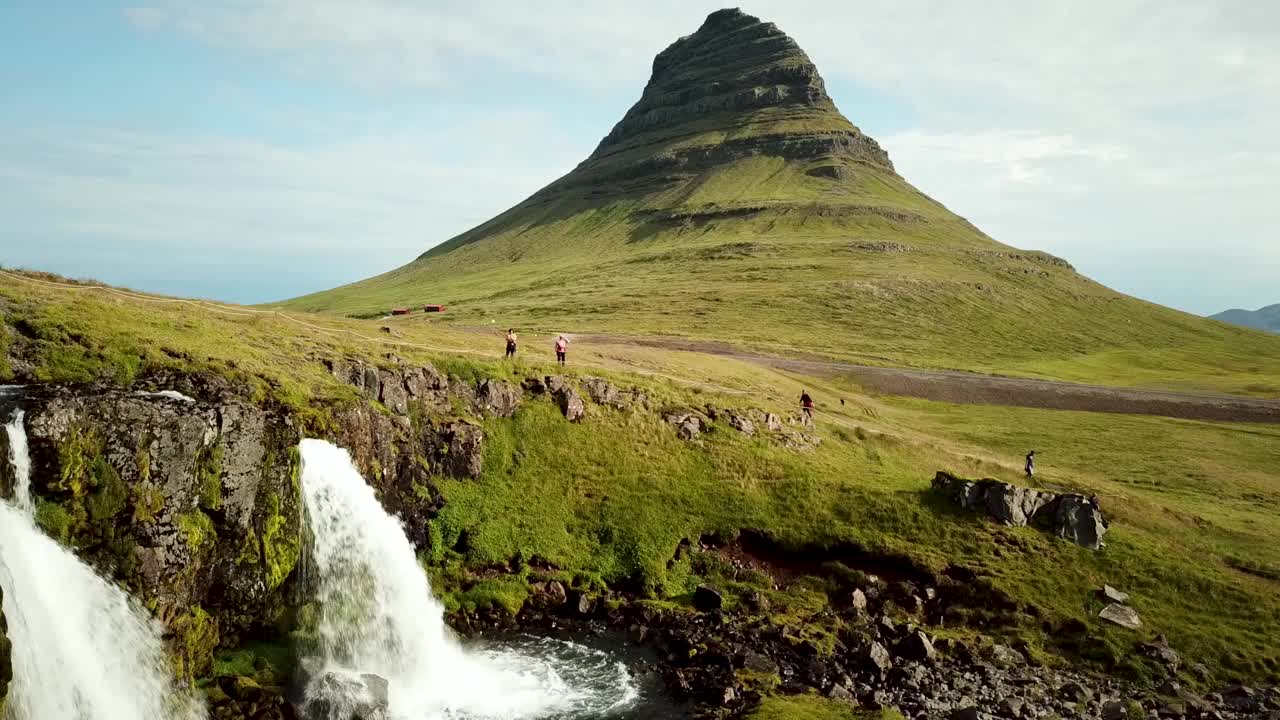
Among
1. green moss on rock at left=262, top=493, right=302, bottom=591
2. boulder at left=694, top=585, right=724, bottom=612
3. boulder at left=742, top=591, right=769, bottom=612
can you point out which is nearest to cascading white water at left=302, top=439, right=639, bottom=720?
green moss on rock at left=262, top=493, right=302, bottom=591

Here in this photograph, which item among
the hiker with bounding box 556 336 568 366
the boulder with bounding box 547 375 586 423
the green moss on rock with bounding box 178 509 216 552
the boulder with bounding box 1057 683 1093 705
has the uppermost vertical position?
the hiker with bounding box 556 336 568 366

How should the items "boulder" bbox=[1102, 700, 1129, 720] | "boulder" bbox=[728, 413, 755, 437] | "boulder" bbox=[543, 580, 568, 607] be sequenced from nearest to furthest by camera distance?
1. "boulder" bbox=[1102, 700, 1129, 720]
2. "boulder" bbox=[543, 580, 568, 607]
3. "boulder" bbox=[728, 413, 755, 437]

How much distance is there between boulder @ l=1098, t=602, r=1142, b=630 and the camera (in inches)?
1363

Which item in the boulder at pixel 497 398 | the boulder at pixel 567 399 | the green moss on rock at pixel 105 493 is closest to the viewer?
the green moss on rock at pixel 105 493

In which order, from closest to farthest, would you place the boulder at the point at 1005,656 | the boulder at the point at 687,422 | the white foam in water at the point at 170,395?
the white foam in water at the point at 170,395
the boulder at the point at 1005,656
the boulder at the point at 687,422

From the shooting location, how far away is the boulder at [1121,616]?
3462 centimetres

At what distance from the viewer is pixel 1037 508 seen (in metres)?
41.8

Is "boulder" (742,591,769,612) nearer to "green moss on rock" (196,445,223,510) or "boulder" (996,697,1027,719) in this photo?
"boulder" (996,697,1027,719)

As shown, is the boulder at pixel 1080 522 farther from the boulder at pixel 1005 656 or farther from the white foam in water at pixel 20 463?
the white foam in water at pixel 20 463

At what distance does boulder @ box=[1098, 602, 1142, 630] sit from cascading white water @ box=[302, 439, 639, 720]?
73.3ft

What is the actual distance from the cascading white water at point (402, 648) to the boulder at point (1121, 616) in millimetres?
22354

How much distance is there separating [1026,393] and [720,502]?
72.1 meters

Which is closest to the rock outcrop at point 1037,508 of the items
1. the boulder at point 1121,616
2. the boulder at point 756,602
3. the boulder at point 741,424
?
the boulder at point 1121,616

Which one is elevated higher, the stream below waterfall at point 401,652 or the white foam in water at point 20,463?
the white foam in water at point 20,463
